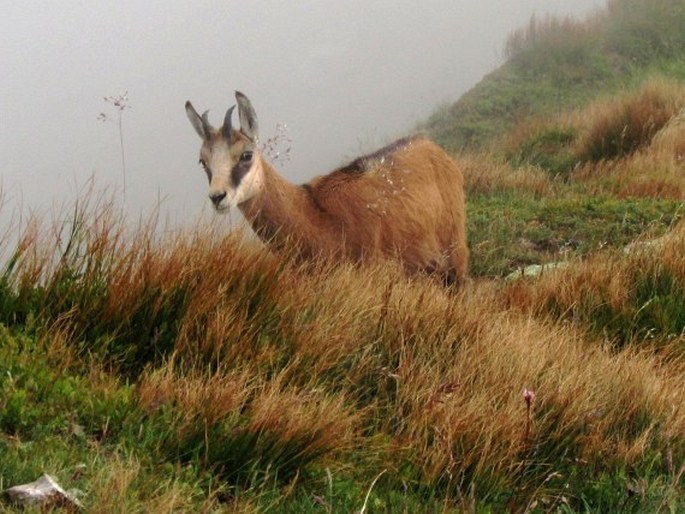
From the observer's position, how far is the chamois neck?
6.10 meters

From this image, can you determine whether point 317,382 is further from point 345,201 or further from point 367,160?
point 367,160

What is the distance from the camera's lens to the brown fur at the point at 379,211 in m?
6.16

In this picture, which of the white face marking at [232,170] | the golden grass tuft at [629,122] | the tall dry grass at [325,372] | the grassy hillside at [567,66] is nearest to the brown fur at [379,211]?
the white face marking at [232,170]

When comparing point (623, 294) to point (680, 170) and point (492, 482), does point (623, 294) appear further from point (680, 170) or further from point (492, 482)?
point (680, 170)

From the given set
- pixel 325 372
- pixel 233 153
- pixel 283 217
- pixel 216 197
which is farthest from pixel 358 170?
pixel 325 372

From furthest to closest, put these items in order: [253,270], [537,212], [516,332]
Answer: [537,212], [516,332], [253,270]

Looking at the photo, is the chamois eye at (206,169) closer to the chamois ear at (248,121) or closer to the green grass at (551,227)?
the chamois ear at (248,121)

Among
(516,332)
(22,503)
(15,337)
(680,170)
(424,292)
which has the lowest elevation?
(680,170)

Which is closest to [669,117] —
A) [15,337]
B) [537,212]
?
[537,212]

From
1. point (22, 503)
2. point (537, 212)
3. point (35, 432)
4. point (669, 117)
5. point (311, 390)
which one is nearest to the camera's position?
point (22, 503)

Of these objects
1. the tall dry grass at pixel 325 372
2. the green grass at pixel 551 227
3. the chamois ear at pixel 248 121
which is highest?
the chamois ear at pixel 248 121

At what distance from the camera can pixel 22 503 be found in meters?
2.50

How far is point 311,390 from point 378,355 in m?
0.53

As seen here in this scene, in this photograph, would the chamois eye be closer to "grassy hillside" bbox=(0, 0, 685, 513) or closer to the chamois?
the chamois
